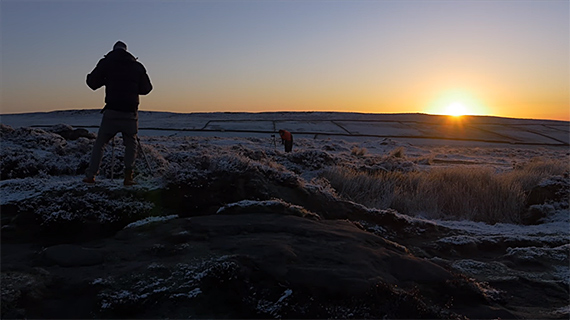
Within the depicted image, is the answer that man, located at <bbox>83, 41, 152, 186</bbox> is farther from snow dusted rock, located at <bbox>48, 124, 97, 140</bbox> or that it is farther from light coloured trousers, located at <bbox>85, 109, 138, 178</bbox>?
snow dusted rock, located at <bbox>48, 124, 97, 140</bbox>

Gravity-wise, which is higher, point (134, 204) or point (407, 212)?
point (134, 204)

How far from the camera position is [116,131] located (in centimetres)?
654

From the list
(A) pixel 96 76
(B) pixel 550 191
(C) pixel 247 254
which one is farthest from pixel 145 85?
(B) pixel 550 191

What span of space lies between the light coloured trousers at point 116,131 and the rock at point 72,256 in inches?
101

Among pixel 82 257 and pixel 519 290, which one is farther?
pixel 519 290

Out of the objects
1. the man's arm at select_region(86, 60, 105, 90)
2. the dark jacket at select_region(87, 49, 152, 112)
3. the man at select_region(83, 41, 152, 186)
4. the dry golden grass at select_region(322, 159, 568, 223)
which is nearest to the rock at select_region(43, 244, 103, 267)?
the man at select_region(83, 41, 152, 186)

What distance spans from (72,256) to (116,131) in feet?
10.2

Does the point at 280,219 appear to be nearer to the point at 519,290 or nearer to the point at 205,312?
the point at 205,312

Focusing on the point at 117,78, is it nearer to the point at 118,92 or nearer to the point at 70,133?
the point at 118,92

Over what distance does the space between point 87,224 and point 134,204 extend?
0.65 metres

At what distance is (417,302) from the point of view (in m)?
3.32

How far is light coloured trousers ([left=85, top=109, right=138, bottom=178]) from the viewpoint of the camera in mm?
6414

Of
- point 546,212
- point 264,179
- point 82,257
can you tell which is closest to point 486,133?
Answer: point 546,212

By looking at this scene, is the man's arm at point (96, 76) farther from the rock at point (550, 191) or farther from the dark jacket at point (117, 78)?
the rock at point (550, 191)
